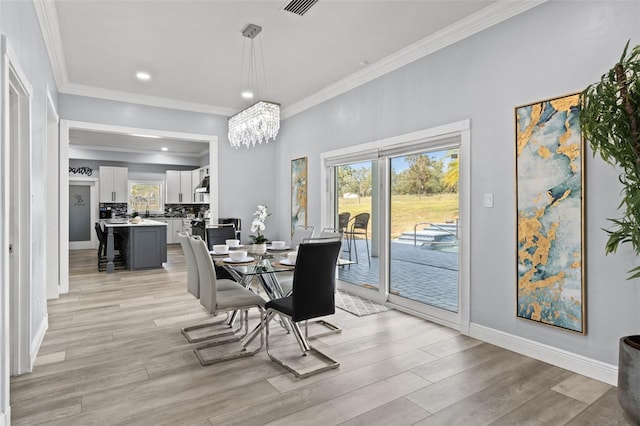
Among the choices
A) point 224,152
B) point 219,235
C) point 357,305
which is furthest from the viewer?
point 224,152

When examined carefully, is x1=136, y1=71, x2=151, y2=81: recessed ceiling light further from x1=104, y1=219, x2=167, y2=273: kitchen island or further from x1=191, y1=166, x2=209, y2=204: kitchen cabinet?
x1=191, y1=166, x2=209, y2=204: kitchen cabinet

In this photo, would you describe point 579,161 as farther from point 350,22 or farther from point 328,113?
point 328,113

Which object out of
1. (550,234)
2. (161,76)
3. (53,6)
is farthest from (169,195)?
(550,234)

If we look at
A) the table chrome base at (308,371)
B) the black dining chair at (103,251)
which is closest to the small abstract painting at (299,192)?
the table chrome base at (308,371)

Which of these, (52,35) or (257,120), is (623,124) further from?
(52,35)

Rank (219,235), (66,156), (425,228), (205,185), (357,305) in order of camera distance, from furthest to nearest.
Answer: (205,185), (66,156), (219,235), (357,305), (425,228)

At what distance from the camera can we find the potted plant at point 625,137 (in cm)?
192

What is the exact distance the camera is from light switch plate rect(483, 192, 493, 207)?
319 cm

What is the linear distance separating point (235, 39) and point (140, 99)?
2624 millimetres

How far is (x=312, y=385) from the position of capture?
2.46 meters

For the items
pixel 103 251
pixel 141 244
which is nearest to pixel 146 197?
pixel 103 251

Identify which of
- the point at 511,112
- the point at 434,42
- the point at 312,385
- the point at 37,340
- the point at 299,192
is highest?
the point at 434,42

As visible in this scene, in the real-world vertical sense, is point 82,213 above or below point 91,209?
below

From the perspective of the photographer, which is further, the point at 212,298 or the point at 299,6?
the point at 299,6
